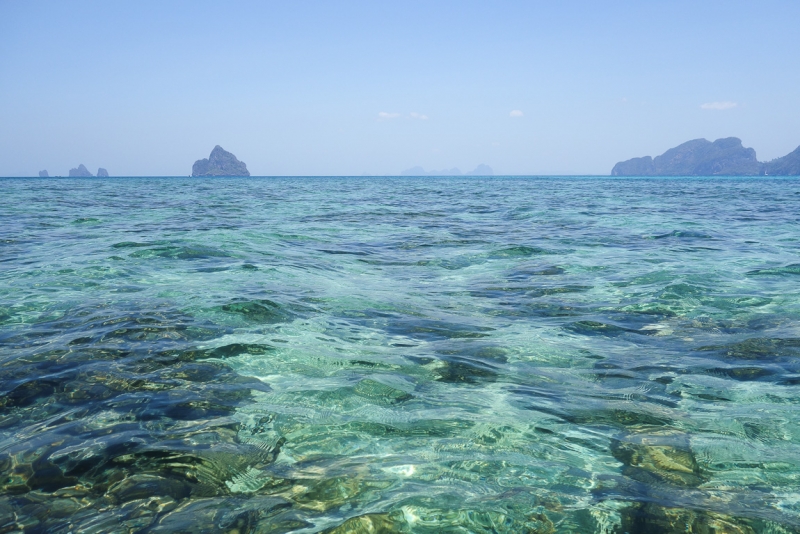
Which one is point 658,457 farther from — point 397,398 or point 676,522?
point 397,398

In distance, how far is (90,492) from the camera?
2.88m

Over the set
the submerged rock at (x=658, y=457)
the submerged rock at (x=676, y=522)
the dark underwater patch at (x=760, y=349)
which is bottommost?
the submerged rock at (x=658, y=457)

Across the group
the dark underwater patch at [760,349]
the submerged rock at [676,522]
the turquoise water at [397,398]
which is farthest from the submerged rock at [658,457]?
the dark underwater patch at [760,349]

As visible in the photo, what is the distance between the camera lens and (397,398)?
4289 mm

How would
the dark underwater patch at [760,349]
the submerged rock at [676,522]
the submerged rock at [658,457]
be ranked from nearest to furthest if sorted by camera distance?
1. the submerged rock at [676,522]
2. the submerged rock at [658,457]
3. the dark underwater patch at [760,349]

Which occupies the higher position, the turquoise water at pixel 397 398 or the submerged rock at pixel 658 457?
the turquoise water at pixel 397 398

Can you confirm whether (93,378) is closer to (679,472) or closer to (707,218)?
(679,472)

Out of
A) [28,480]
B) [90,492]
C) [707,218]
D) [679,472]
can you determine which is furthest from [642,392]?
[707,218]

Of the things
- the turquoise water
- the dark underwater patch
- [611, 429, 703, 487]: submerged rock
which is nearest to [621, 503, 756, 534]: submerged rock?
the turquoise water

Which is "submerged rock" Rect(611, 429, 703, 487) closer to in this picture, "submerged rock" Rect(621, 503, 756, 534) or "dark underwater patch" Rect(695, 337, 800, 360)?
"submerged rock" Rect(621, 503, 756, 534)

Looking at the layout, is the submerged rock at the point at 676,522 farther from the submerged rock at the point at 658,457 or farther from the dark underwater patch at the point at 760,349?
the dark underwater patch at the point at 760,349

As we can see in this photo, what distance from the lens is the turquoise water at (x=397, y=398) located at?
9.15 ft

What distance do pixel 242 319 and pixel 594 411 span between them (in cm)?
430

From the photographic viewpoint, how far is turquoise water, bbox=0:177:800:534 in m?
2.79
